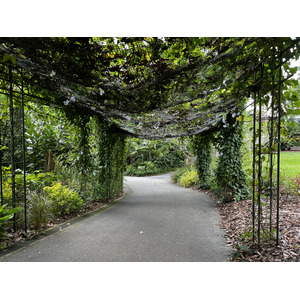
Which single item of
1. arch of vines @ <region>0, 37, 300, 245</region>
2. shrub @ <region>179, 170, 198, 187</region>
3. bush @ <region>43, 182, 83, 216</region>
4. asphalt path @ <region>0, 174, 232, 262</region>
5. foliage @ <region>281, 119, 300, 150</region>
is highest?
arch of vines @ <region>0, 37, 300, 245</region>

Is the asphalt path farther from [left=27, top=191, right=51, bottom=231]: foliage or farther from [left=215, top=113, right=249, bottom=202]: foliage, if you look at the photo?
[left=215, top=113, right=249, bottom=202]: foliage

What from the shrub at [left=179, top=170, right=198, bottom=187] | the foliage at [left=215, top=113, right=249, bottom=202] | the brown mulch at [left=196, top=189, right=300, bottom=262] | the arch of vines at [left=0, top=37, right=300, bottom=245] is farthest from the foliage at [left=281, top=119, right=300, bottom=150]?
the shrub at [left=179, top=170, right=198, bottom=187]

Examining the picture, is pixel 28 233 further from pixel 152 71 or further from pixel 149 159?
pixel 149 159

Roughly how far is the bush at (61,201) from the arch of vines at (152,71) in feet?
5.83

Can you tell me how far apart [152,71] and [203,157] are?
19.3 feet

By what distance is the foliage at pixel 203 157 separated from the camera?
7.76 meters

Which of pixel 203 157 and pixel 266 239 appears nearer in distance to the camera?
pixel 266 239

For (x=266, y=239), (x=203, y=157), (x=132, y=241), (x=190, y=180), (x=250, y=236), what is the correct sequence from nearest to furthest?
1. (x=266, y=239)
2. (x=250, y=236)
3. (x=132, y=241)
4. (x=203, y=157)
5. (x=190, y=180)

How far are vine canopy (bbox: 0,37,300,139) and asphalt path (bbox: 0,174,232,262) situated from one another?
2126 mm

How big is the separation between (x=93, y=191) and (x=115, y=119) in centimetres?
207

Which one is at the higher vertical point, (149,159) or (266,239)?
(266,239)

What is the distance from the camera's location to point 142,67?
260 cm

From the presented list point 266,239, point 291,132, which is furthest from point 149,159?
point 266,239

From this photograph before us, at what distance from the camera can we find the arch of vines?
214cm
